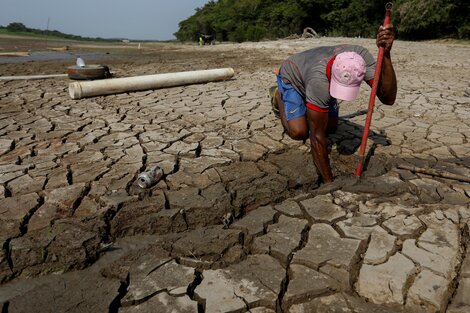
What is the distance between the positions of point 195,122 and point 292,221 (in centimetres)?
189

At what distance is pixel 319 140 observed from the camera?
2402mm

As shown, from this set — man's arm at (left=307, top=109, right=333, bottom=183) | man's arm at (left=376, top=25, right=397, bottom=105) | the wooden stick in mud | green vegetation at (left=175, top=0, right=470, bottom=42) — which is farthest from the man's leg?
green vegetation at (left=175, top=0, right=470, bottom=42)

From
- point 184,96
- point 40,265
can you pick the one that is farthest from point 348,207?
point 184,96

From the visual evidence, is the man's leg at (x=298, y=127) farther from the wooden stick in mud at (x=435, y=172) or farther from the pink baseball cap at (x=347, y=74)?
the wooden stick in mud at (x=435, y=172)

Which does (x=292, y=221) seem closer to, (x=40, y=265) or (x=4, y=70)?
(x=40, y=265)

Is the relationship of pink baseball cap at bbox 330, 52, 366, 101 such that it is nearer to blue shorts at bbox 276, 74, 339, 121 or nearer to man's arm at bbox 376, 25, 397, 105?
man's arm at bbox 376, 25, 397, 105

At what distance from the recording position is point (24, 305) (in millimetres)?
1561

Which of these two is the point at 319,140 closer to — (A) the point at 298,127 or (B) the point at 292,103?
(A) the point at 298,127

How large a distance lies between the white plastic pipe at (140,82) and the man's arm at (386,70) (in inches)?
131

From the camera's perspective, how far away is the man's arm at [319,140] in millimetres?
2363

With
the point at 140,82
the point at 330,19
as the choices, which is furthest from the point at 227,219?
the point at 330,19

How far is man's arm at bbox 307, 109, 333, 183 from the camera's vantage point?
2363 millimetres

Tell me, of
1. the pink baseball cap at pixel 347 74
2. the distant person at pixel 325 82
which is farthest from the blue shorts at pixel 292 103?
the pink baseball cap at pixel 347 74

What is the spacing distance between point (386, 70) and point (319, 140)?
642 mm
